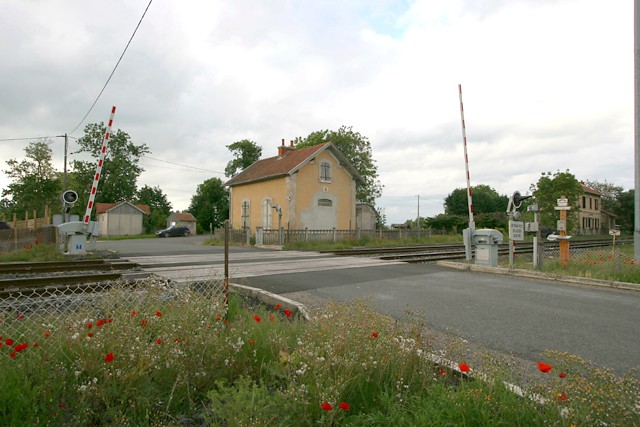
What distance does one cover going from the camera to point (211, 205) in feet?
241

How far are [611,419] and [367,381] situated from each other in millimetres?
1426

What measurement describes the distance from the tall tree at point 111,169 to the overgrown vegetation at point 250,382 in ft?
183

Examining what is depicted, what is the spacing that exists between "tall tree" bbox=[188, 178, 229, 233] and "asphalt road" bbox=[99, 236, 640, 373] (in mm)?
62661

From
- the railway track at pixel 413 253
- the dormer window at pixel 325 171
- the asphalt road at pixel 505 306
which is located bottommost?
the asphalt road at pixel 505 306

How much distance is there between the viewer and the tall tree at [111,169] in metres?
52.0

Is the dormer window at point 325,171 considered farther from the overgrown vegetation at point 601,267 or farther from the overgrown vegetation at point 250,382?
the overgrown vegetation at point 250,382

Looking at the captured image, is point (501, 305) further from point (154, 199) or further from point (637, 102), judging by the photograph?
point (154, 199)

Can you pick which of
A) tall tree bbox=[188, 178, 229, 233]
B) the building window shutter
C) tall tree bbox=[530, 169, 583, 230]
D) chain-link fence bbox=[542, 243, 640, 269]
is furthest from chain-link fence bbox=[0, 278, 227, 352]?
tall tree bbox=[188, 178, 229, 233]

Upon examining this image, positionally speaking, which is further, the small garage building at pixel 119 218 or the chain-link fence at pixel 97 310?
the small garage building at pixel 119 218

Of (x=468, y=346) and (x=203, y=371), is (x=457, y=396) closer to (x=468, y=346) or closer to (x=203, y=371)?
(x=203, y=371)

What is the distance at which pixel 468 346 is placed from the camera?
4.43 meters

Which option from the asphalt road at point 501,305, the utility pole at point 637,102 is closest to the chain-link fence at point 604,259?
the utility pole at point 637,102

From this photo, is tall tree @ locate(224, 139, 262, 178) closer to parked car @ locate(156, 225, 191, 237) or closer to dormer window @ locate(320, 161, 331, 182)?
parked car @ locate(156, 225, 191, 237)

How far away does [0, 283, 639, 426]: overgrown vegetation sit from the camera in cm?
238
